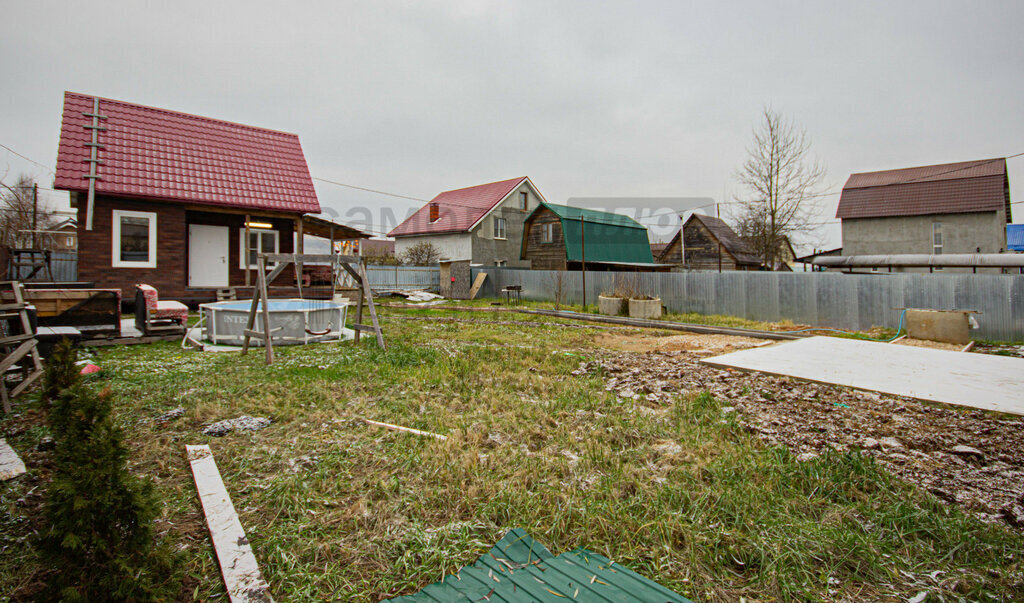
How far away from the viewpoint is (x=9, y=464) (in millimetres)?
3258

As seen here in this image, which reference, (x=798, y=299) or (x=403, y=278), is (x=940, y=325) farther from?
(x=403, y=278)

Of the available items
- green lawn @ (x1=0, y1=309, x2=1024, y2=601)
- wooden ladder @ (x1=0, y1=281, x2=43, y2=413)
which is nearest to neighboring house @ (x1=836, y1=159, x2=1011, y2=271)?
green lawn @ (x1=0, y1=309, x2=1024, y2=601)

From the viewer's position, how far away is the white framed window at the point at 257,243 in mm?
15805

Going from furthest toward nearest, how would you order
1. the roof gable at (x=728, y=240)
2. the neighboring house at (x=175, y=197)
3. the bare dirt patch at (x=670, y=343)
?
the roof gable at (x=728, y=240) → the neighboring house at (x=175, y=197) → the bare dirt patch at (x=670, y=343)

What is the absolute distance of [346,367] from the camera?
650cm

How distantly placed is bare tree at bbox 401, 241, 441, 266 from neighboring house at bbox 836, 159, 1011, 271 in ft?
83.5

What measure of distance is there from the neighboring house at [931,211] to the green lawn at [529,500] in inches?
1146

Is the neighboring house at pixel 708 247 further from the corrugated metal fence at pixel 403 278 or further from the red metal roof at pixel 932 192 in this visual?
the corrugated metal fence at pixel 403 278

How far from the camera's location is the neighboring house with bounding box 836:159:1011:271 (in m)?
24.7

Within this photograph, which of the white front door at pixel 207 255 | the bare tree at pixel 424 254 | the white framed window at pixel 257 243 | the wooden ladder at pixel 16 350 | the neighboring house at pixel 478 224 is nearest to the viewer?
the wooden ladder at pixel 16 350

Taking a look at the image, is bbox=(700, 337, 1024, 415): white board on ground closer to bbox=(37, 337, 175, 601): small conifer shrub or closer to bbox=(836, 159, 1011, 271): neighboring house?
bbox=(37, 337, 175, 601): small conifer shrub

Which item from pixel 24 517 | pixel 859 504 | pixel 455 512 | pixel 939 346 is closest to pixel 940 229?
pixel 939 346

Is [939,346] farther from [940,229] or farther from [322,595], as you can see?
[940,229]

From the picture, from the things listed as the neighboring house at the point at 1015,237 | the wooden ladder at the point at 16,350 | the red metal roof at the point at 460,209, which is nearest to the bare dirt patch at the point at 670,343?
the wooden ladder at the point at 16,350
